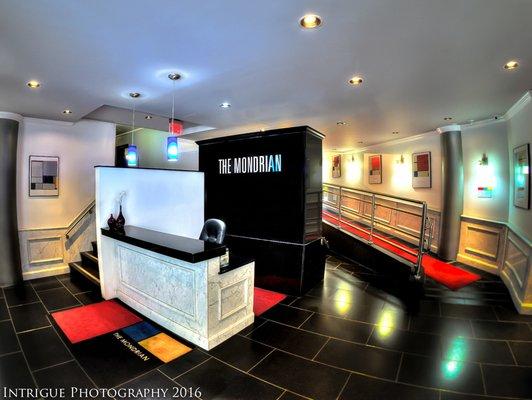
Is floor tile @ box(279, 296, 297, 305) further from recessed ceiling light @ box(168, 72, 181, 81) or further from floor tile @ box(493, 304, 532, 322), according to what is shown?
recessed ceiling light @ box(168, 72, 181, 81)

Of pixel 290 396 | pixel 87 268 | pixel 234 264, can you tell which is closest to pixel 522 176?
pixel 234 264

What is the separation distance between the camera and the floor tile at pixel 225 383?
2196 millimetres

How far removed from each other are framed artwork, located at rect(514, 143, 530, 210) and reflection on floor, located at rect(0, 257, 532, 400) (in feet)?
5.25

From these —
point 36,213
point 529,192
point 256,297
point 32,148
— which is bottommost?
point 256,297

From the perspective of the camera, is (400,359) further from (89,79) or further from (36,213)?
(36,213)

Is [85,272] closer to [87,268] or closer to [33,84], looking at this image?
[87,268]

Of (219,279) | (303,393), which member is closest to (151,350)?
(219,279)

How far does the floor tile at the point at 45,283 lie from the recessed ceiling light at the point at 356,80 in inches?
226

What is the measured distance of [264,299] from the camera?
4133mm

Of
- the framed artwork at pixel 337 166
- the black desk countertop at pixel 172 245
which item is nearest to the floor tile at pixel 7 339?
the black desk countertop at pixel 172 245

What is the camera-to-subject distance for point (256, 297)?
13.8 ft

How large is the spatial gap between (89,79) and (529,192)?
6129 mm

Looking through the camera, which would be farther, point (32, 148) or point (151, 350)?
point (32, 148)

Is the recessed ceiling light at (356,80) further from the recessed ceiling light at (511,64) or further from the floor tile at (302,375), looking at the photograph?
the floor tile at (302,375)
